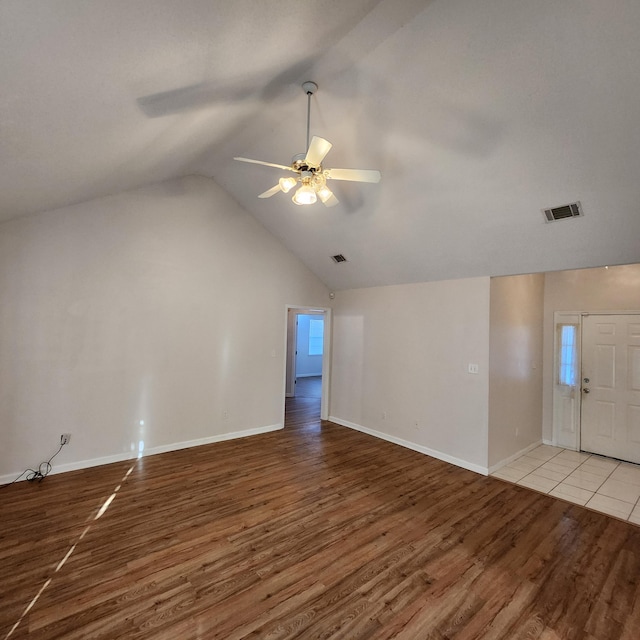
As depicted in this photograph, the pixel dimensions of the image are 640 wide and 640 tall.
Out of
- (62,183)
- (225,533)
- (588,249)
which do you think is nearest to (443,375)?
(588,249)

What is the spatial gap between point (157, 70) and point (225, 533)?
127 inches

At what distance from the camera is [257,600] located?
6.48 ft

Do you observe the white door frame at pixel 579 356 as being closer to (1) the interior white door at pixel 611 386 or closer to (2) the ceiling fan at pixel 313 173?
(1) the interior white door at pixel 611 386

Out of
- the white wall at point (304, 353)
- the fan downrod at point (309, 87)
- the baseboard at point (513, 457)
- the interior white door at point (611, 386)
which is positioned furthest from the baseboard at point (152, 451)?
the white wall at point (304, 353)

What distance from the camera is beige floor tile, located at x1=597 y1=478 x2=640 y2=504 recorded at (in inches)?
134

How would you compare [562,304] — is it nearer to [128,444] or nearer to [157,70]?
[157,70]

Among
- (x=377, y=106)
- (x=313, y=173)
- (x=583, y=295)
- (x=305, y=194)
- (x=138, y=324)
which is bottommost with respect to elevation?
(x=138, y=324)

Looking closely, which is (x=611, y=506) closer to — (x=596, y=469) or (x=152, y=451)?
(x=596, y=469)

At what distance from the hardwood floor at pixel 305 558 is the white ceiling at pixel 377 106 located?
8.71 ft

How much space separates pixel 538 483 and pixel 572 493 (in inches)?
12.2

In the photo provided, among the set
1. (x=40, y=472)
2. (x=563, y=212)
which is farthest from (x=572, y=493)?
(x=40, y=472)

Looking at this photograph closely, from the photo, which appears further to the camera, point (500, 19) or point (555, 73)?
point (555, 73)

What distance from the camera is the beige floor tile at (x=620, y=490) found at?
3.40m

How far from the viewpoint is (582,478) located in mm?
3840
